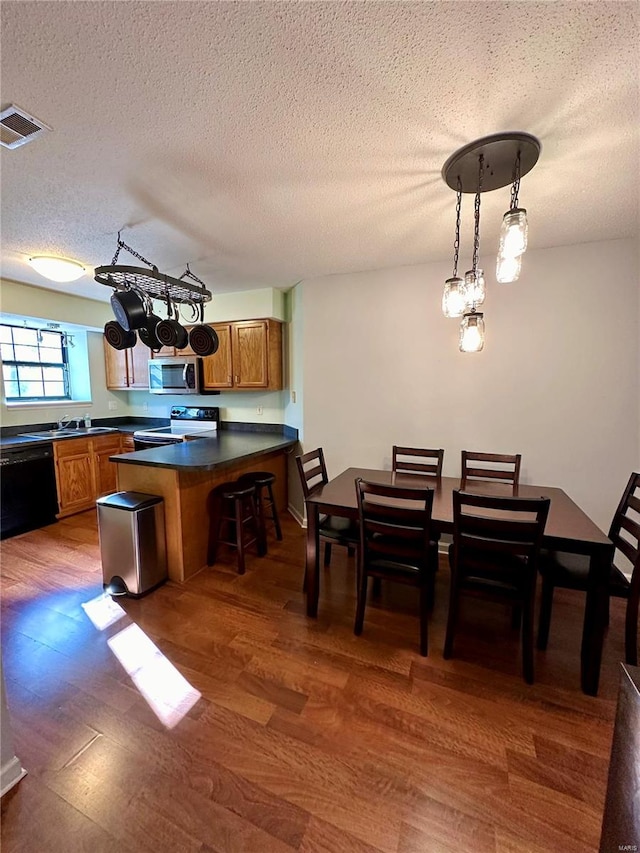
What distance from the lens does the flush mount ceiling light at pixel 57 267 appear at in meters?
2.76

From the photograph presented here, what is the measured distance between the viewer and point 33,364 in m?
4.23

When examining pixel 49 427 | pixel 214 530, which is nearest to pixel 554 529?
pixel 214 530

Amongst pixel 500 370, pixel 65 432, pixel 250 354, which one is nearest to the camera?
pixel 500 370

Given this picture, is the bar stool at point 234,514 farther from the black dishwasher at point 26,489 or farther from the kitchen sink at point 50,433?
the kitchen sink at point 50,433

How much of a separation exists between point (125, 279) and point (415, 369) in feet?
7.92

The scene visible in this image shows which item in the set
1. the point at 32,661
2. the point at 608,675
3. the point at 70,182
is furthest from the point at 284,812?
the point at 70,182

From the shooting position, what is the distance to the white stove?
416 cm

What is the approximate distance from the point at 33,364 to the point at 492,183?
518 centimetres

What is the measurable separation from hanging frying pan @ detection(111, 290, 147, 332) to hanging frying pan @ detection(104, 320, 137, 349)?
117 millimetres

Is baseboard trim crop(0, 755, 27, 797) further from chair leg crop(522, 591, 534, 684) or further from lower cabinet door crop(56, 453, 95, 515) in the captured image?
lower cabinet door crop(56, 453, 95, 515)

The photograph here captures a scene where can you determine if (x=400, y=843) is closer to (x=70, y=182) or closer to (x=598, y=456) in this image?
(x=598, y=456)

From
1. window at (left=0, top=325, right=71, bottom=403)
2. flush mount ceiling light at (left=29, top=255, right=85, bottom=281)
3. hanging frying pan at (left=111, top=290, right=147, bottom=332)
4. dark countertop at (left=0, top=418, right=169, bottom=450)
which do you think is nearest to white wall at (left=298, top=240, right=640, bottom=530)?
hanging frying pan at (left=111, top=290, right=147, bottom=332)

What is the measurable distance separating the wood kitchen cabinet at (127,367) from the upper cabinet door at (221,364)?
1.03m

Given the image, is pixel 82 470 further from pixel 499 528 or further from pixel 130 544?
pixel 499 528
